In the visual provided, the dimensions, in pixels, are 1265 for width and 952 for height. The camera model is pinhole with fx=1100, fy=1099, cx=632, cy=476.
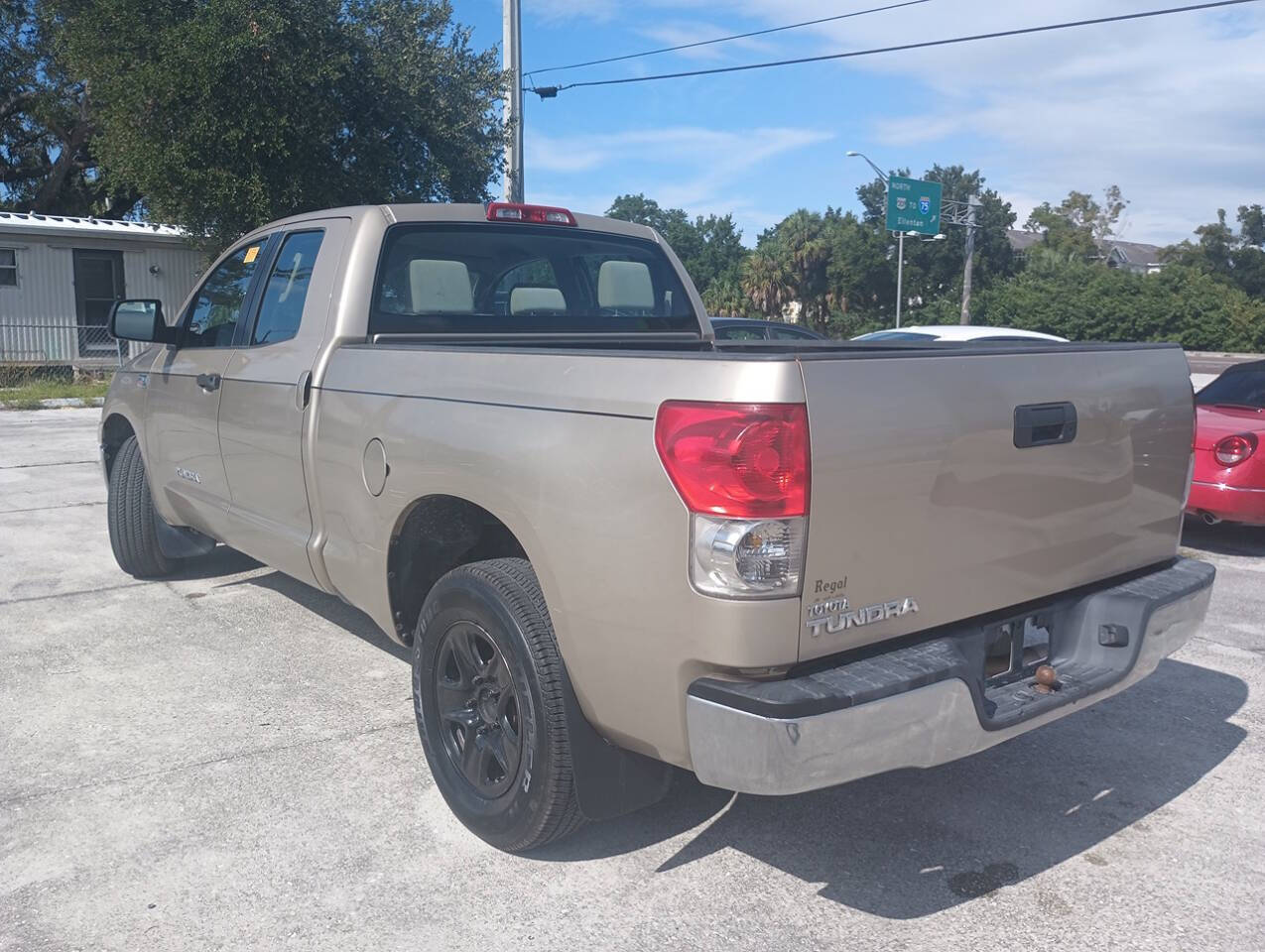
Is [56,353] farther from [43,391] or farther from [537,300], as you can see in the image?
[537,300]

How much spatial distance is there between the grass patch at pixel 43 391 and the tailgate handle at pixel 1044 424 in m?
17.3

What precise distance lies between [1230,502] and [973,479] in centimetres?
529

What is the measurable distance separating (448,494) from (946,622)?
1.49 metres

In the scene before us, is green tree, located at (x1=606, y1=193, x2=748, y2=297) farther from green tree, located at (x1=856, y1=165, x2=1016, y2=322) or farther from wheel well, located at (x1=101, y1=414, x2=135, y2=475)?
wheel well, located at (x1=101, y1=414, x2=135, y2=475)

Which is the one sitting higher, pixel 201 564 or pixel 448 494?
pixel 448 494

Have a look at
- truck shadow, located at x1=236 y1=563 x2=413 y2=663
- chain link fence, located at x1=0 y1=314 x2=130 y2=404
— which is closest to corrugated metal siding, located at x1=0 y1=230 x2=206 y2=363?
chain link fence, located at x1=0 y1=314 x2=130 y2=404

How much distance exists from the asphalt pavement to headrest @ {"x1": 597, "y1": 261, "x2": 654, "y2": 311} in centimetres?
191

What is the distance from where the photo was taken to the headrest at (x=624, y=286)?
4.92 meters

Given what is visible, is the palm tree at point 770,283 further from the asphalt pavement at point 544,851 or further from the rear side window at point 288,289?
the rear side window at point 288,289

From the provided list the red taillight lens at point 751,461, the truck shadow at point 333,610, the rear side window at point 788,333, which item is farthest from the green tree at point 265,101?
the red taillight lens at point 751,461

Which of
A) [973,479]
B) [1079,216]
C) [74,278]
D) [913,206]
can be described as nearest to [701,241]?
[1079,216]

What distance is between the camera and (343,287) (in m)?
4.20

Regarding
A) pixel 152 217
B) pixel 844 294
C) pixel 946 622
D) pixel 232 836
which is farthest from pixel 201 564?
pixel 844 294

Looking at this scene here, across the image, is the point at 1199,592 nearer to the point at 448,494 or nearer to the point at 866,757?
the point at 866,757
